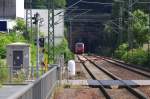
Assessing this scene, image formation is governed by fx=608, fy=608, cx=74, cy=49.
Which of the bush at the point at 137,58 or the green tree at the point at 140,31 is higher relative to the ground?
the green tree at the point at 140,31

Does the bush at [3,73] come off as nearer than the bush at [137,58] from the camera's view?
Yes

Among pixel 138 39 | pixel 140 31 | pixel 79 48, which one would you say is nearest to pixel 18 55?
pixel 140 31

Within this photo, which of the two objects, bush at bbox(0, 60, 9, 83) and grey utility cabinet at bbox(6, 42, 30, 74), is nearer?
bush at bbox(0, 60, 9, 83)

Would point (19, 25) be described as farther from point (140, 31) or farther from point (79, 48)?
point (79, 48)

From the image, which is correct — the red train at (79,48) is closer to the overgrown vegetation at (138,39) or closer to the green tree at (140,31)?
the overgrown vegetation at (138,39)

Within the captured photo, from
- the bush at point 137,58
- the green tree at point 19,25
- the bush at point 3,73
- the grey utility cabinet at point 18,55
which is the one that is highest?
the green tree at point 19,25

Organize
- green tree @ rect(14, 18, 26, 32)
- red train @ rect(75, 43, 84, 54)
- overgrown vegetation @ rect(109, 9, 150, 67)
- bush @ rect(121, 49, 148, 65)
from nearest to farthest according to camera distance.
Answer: bush @ rect(121, 49, 148, 65) → overgrown vegetation @ rect(109, 9, 150, 67) → green tree @ rect(14, 18, 26, 32) → red train @ rect(75, 43, 84, 54)

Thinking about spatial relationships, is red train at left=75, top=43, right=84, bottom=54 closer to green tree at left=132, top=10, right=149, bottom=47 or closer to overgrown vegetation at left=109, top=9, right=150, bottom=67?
overgrown vegetation at left=109, top=9, right=150, bottom=67

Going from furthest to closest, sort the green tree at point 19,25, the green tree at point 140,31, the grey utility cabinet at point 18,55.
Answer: the green tree at point 19,25
the green tree at point 140,31
the grey utility cabinet at point 18,55

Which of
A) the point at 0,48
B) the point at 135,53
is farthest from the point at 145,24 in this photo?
the point at 0,48

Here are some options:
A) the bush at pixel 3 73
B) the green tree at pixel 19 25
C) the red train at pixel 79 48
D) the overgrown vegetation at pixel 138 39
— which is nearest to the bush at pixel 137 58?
the overgrown vegetation at pixel 138 39

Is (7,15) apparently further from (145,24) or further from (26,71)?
(26,71)

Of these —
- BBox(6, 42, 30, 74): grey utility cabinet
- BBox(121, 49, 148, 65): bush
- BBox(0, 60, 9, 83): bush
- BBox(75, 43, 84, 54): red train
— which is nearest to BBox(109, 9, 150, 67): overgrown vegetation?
BBox(121, 49, 148, 65): bush

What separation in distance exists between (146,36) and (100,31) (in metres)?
76.3
